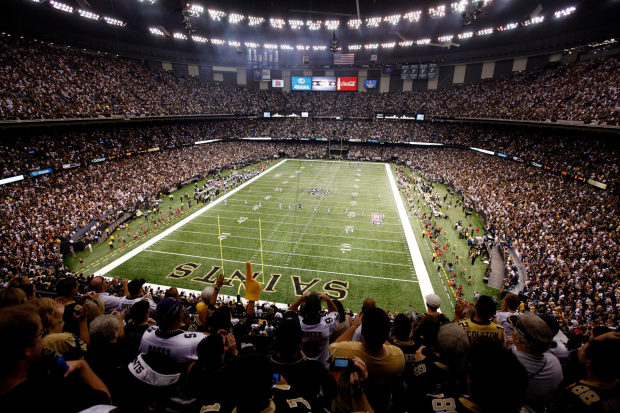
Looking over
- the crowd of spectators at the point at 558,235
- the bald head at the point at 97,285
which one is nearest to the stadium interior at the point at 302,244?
the crowd of spectators at the point at 558,235

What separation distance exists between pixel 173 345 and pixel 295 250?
1925 cm

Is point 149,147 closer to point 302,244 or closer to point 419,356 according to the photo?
point 302,244

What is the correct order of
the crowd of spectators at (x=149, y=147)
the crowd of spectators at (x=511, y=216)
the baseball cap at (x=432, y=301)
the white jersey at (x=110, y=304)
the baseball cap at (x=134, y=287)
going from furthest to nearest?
the crowd of spectators at (x=149, y=147), the crowd of spectators at (x=511, y=216), the baseball cap at (x=134, y=287), the white jersey at (x=110, y=304), the baseball cap at (x=432, y=301)

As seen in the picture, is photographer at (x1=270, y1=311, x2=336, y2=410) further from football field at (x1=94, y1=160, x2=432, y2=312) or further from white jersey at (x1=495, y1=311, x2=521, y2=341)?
football field at (x1=94, y1=160, x2=432, y2=312)

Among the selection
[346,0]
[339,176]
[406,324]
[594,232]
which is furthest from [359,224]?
[346,0]

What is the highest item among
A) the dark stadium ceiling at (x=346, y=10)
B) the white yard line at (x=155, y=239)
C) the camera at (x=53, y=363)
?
the dark stadium ceiling at (x=346, y=10)

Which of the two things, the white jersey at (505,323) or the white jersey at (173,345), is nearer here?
the white jersey at (173,345)

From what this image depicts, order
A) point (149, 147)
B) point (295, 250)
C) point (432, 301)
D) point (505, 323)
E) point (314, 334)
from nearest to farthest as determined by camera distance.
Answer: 1. point (314, 334)
2. point (505, 323)
3. point (432, 301)
4. point (295, 250)
5. point (149, 147)

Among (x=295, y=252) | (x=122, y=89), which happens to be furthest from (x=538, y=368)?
(x=122, y=89)

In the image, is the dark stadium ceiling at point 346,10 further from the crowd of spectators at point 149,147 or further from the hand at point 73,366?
the hand at point 73,366

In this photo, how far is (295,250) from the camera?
904 inches

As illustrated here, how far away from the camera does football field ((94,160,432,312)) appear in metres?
18.5

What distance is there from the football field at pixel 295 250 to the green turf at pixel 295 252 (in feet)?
0.22

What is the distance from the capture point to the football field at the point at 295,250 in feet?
60.5
